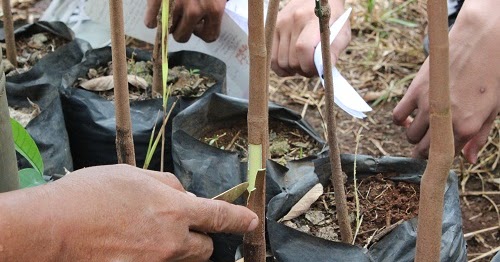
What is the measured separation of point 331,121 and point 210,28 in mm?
717

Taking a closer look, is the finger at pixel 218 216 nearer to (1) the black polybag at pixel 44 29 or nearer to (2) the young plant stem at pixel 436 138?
(2) the young plant stem at pixel 436 138

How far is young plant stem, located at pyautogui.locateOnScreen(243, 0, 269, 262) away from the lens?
75 centimetres

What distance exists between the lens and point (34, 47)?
5.90ft

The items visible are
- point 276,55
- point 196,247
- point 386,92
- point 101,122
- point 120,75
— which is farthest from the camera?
point 386,92

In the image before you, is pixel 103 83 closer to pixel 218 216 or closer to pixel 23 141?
pixel 23 141

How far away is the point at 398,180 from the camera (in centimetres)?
116

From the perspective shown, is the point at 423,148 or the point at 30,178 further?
the point at 423,148

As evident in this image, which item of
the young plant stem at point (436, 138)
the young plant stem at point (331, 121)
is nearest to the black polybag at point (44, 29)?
the young plant stem at point (331, 121)

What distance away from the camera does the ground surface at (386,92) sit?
168cm

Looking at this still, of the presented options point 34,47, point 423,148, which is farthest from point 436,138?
point 34,47

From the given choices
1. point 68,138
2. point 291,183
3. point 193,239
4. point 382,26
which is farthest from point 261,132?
point 382,26

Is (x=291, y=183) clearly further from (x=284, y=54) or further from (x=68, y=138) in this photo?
(x=68, y=138)

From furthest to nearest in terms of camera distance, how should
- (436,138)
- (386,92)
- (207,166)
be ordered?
(386,92) < (207,166) < (436,138)

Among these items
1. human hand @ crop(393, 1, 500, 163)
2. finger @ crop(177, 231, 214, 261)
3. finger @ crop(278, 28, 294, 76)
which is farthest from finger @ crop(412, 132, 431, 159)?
finger @ crop(177, 231, 214, 261)
